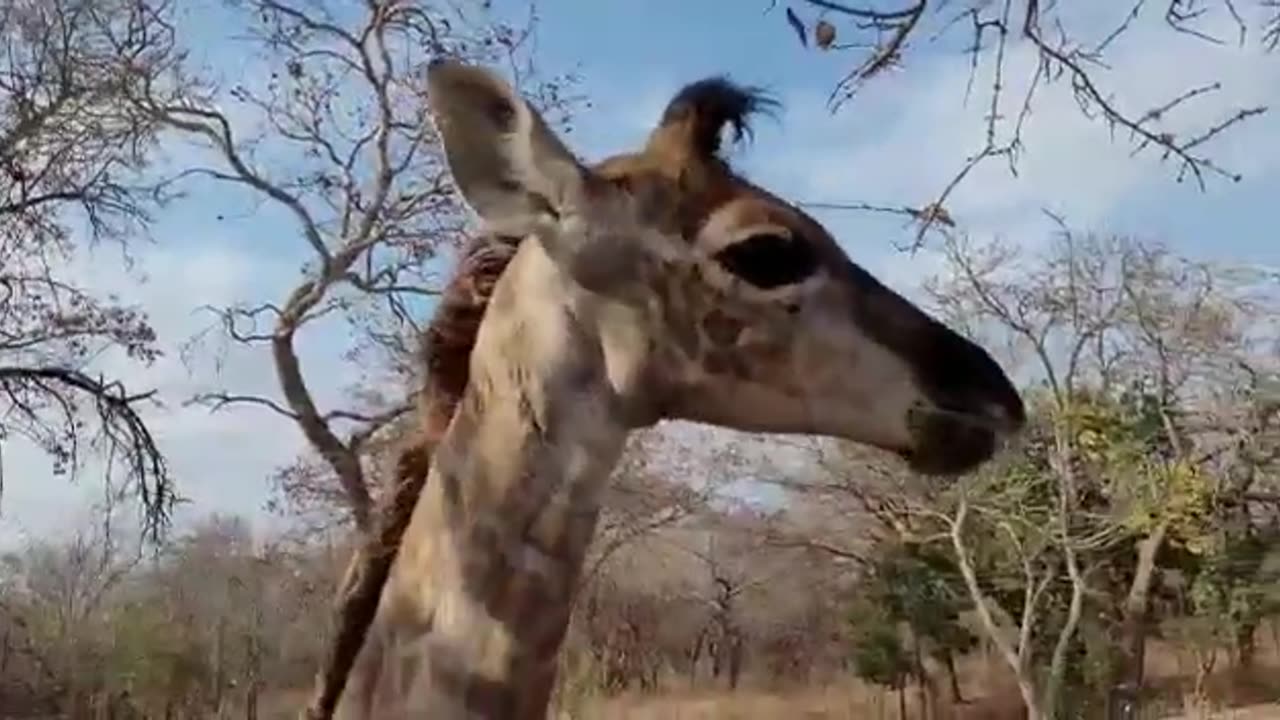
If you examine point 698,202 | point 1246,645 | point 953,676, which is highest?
point 1246,645

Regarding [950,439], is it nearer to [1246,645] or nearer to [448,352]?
[448,352]

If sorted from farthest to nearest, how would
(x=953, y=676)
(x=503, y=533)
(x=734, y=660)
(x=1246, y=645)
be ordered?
(x=734, y=660), (x=953, y=676), (x=1246, y=645), (x=503, y=533)

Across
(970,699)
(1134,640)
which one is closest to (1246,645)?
(1134,640)

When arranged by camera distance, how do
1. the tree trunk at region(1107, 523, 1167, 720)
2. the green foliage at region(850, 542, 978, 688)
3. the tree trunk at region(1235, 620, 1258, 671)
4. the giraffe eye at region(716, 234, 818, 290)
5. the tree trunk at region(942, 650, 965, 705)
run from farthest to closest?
1. the tree trunk at region(942, 650, 965, 705)
2. the green foliage at region(850, 542, 978, 688)
3. the tree trunk at region(1235, 620, 1258, 671)
4. the tree trunk at region(1107, 523, 1167, 720)
5. the giraffe eye at region(716, 234, 818, 290)

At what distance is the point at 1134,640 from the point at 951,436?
98.3 ft

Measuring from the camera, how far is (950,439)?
3.13 meters

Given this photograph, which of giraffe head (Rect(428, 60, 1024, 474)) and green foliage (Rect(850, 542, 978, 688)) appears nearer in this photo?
giraffe head (Rect(428, 60, 1024, 474))

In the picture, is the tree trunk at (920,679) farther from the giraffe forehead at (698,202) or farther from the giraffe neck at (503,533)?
the giraffe neck at (503,533)

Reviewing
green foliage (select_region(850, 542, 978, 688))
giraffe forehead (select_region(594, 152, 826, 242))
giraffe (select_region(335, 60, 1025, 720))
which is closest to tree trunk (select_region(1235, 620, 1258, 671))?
green foliage (select_region(850, 542, 978, 688))

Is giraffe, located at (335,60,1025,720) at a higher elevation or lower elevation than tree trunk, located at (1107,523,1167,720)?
lower

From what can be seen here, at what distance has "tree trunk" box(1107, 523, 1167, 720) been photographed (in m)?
30.0

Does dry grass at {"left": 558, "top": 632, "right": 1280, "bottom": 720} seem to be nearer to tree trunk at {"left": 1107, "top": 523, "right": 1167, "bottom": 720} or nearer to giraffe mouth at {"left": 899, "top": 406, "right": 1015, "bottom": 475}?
tree trunk at {"left": 1107, "top": 523, "right": 1167, "bottom": 720}

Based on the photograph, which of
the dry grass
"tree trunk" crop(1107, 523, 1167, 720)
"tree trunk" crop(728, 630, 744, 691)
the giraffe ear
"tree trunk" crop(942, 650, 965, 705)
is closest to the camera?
the giraffe ear

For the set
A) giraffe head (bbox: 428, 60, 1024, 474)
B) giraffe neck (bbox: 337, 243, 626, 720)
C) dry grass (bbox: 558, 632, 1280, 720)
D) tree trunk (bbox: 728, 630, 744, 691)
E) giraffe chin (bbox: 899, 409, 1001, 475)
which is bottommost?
giraffe neck (bbox: 337, 243, 626, 720)
